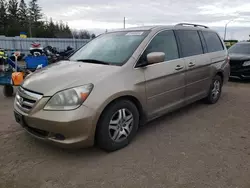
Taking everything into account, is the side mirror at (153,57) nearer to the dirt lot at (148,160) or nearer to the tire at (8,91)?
the dirt lot at (148,160)

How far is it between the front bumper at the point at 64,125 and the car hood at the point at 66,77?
223 millimetres

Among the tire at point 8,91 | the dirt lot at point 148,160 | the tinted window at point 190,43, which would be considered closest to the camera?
the dirt lot at point 148,160

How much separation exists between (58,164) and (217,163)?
2.02 metres

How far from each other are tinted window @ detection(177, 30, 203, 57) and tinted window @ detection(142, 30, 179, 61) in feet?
0.76

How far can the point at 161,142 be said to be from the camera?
3379 mm

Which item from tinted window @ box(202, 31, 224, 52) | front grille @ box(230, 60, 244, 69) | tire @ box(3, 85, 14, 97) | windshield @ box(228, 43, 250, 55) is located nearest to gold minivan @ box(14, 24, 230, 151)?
tinted window @ box(202, 31, 224, 52)

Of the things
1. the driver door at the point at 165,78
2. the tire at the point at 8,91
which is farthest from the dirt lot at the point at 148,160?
the tire at the point at 8,91

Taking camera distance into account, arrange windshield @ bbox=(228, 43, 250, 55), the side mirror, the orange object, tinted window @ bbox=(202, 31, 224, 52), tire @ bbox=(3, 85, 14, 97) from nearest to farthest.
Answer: the side mirror
tinted window @ bbox=(202, 31, 224, 52)
the orange object
tire @ bbox=(3, 85, 14, 97)
windshield @ bbox=(228, 43, 250, 55)

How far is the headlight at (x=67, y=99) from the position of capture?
263 cm

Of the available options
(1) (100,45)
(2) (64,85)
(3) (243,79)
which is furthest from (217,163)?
(3) (243,79)

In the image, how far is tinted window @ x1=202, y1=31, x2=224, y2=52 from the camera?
4.91m

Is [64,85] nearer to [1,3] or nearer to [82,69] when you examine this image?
[82,69]

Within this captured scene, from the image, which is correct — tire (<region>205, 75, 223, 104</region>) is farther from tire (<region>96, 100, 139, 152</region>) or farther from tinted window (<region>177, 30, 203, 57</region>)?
tire (<region>96, 100, 139, 152</region>)

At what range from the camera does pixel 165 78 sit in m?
3.62
